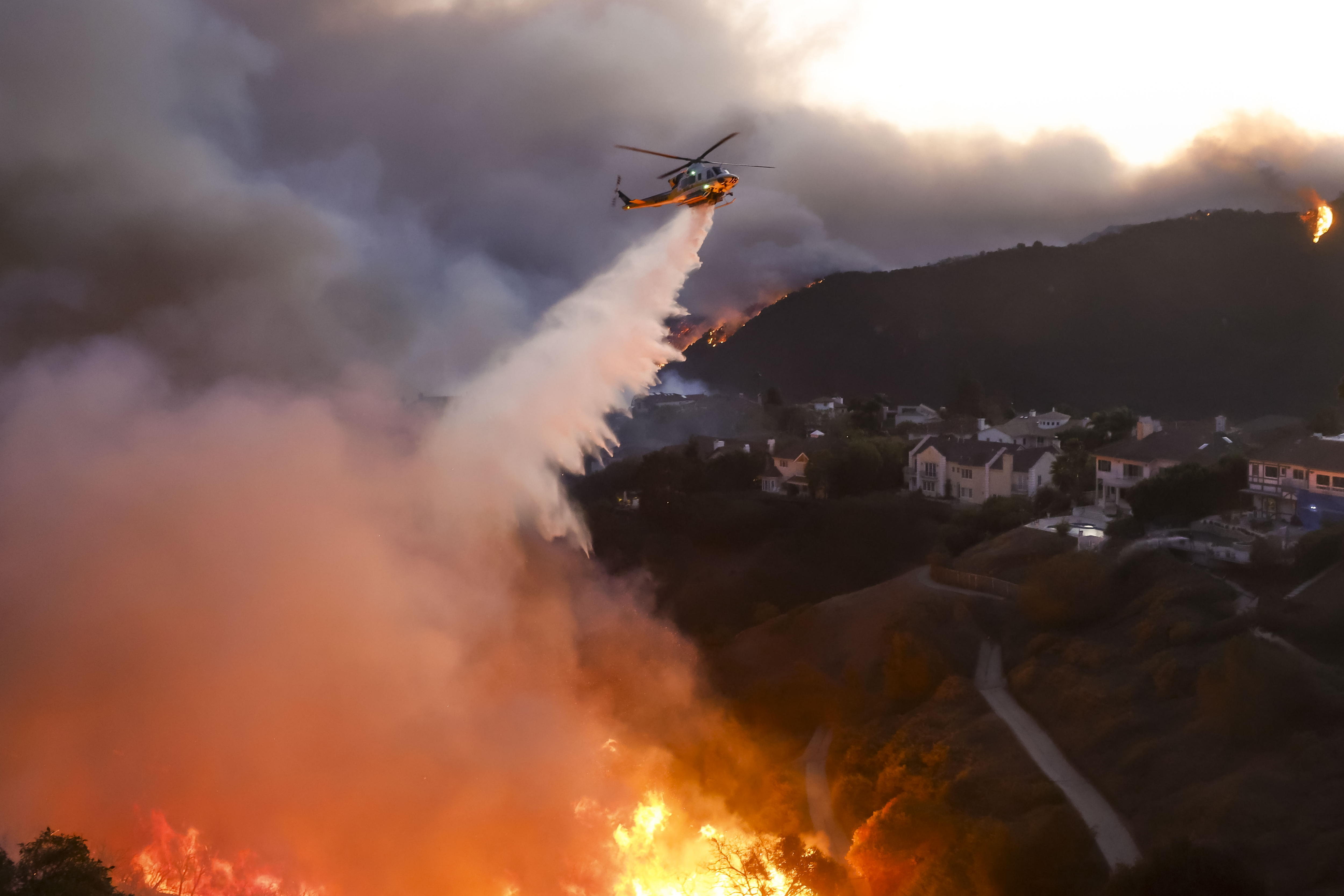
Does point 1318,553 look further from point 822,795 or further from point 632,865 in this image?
point 632,865

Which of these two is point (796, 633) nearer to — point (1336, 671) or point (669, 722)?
point (669, 722)

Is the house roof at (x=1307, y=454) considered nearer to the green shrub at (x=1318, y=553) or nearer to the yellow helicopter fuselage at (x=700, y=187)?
the green shrub at (x=1318, y=553)

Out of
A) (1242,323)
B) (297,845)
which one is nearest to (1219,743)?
(297,845)

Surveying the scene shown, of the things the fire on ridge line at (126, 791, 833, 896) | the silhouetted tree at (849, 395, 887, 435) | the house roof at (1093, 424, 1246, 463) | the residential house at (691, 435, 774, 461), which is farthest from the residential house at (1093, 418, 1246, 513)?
the silhouetted tree at (849, 395, 887, 435)

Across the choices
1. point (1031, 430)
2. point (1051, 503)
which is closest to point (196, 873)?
point (1051, 503)

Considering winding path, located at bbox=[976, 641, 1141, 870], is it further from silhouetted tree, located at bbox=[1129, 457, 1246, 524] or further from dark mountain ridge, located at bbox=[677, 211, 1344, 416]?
dark mountain ridge, located at bbox=[677, 211, 1344, 416]

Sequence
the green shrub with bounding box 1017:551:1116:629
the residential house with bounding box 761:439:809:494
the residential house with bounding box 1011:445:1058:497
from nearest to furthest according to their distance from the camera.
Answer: the green shrub with bounding box 1017:551:1116:629, the residential house with bounding box 1011:445:1058:497, the residential house with bounding box 761:439:809:494
